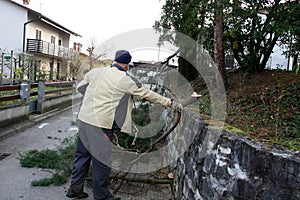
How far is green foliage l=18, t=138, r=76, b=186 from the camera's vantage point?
4030mm

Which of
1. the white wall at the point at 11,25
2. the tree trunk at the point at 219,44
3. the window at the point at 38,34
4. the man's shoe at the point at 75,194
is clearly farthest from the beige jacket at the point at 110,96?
the window at the point at 38,34

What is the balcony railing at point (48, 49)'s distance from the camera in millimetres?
23516

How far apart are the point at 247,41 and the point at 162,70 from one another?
339 centimetres

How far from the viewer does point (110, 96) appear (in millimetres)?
3176

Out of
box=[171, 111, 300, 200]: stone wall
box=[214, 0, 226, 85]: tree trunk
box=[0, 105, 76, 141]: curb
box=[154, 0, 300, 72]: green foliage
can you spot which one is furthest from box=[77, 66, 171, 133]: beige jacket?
box=[214, 0, 226, 85]: tree trunk

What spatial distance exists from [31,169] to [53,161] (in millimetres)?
378

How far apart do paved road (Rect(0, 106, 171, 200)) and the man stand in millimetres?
653

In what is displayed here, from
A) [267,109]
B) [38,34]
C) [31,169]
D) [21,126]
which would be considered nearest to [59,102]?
[21,126]

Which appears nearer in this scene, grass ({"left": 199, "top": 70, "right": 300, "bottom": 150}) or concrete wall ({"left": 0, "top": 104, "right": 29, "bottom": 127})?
grass ({"left": 199, "top": 70, "right": 300, "bottom": 150})

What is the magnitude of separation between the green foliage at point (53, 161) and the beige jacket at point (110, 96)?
1323mm

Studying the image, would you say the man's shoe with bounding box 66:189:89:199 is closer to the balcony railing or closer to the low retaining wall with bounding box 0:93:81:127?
the low retaining wall with bounding box 0:93:81:127

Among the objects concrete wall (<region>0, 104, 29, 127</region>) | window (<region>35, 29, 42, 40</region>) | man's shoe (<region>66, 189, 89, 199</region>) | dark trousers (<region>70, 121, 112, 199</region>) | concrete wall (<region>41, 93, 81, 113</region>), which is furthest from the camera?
window (<region>35, 29, 42, 40</region>)

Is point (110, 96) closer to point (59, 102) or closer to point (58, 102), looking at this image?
point (58, 102)

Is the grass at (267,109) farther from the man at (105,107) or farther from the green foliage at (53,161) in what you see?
the green foliage at (53,161)
